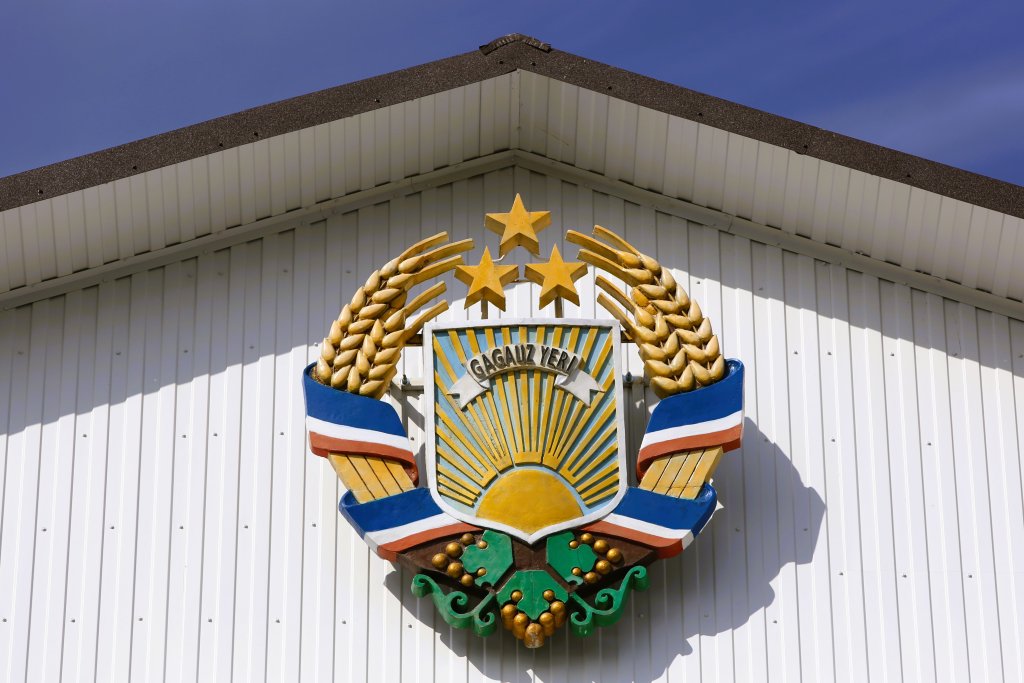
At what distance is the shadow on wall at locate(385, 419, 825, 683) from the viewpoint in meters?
8.50

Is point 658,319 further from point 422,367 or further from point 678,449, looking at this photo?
point 422,367

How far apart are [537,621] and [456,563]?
46cm

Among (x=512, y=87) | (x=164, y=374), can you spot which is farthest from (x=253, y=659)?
(x=512, y=87)

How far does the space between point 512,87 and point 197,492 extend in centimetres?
266

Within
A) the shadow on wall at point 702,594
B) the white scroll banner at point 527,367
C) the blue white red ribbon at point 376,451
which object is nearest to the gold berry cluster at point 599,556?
the shadow on wall at point 702,594

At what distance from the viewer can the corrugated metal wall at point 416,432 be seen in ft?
28.0

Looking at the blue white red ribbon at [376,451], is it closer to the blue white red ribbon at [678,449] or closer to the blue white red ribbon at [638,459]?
the blue white red ribbon at [638,459]

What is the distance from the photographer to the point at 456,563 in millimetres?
8266

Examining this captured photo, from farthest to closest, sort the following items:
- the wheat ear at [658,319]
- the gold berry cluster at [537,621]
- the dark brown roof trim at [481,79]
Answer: the dark brown roof trim at [481,79]
the wheat ear at [658,319]
the gold berry cluster at [537,621]

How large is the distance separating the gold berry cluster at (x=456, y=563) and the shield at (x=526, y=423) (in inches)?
4.7

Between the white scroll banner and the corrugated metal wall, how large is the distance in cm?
55

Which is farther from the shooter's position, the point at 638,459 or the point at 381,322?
the point at 381,322

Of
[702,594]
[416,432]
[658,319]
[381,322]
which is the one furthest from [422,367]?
[702,594]

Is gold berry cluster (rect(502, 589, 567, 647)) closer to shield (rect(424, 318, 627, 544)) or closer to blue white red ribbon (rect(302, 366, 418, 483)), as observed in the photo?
shield (rect(424, 318, 627, 544))
